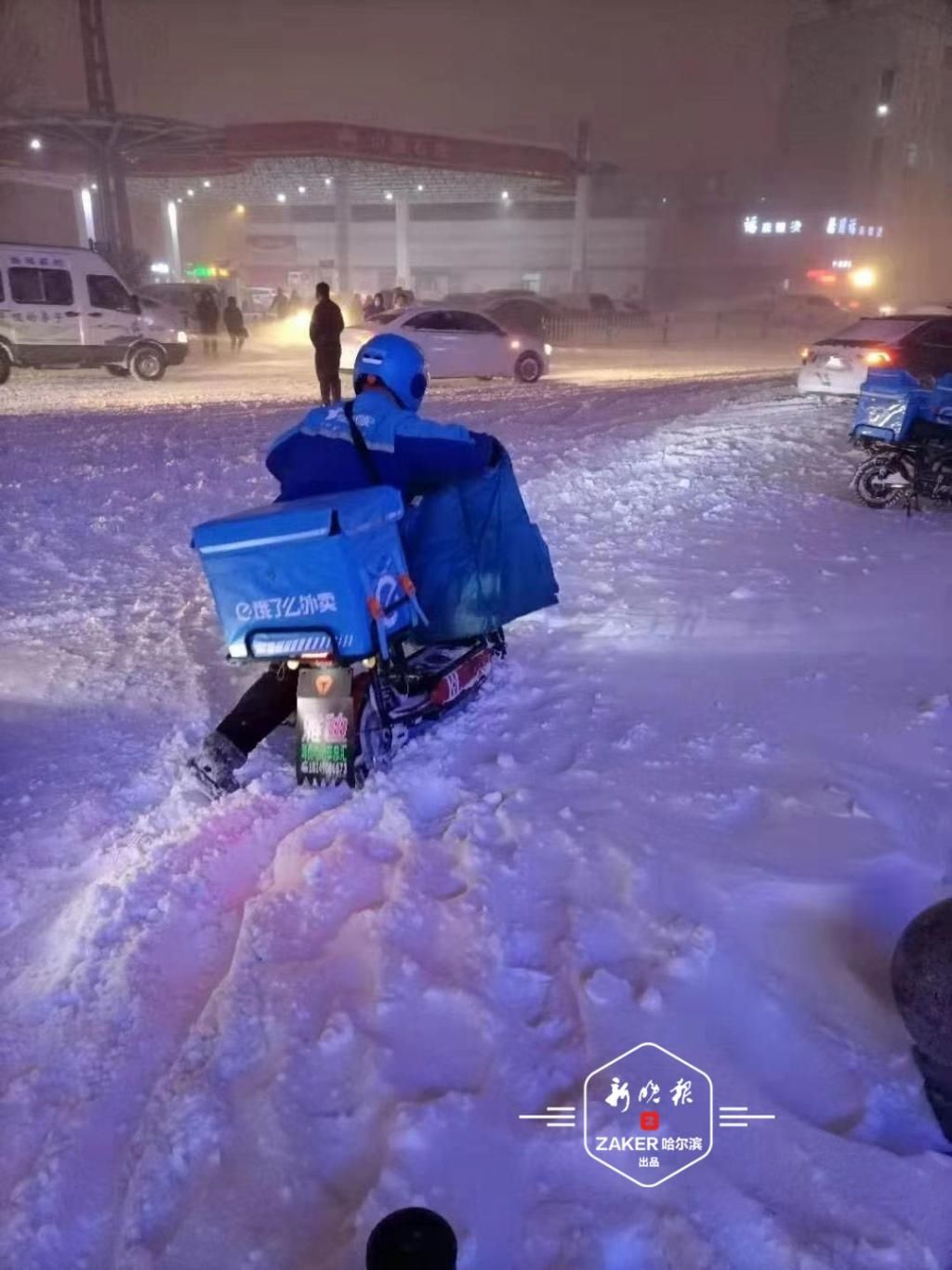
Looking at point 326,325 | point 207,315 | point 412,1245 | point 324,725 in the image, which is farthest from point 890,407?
point 207,315

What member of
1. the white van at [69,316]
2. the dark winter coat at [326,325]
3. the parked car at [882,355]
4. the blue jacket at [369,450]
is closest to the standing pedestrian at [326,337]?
the dark winter coat at [326,325]

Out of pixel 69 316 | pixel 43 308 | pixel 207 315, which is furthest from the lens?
pixel 207 315

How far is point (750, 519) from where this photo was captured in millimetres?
7809

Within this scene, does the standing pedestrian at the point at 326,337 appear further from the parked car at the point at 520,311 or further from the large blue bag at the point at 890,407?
the parked car at the point at 520,311

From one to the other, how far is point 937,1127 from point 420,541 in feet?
8.86

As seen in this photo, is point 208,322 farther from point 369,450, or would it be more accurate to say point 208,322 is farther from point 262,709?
point 262,709

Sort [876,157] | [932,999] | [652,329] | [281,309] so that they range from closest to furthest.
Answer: [932,999]
[652,329]
[281,309]
[876,157]

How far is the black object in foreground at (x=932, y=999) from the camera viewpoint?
225 centimetres

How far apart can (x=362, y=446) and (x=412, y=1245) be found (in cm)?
271

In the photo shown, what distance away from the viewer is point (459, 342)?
689 inches

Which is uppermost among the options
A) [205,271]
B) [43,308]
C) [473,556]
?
[205,271]

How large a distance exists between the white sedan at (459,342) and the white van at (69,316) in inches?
152

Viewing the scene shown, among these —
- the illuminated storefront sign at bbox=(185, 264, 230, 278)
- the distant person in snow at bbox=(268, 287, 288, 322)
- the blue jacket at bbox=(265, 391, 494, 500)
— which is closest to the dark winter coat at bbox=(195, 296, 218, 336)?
the distant person in snow at bbox=(268, 287, 288, 322)

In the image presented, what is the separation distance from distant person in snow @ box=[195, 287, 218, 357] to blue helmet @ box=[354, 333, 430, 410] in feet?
68.4
